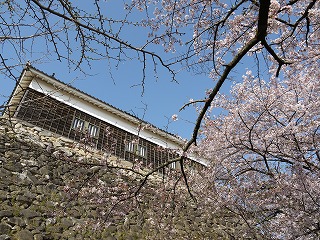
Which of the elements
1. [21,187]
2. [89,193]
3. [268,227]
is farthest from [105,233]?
[268,227]

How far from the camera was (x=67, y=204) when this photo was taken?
7270 mm

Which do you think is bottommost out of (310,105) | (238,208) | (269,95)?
(238,208)

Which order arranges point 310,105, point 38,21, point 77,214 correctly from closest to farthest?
point 38,21, point 310,105, point 77,214

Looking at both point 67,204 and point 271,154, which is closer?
point 271,154

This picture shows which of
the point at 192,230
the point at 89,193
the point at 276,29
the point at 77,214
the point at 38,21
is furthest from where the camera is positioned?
the point at 192,230

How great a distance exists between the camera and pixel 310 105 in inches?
194

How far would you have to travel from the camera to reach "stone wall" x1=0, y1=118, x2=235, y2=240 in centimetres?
615

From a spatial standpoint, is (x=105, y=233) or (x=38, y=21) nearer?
(x=38, y=21)

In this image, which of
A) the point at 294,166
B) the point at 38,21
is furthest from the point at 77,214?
the point at 38,21

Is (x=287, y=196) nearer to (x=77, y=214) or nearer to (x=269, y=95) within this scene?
(x=269, y=95)

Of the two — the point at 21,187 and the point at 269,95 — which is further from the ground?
the point at 269,95

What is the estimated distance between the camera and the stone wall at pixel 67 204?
615cm

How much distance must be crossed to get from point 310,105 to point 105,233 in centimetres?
563

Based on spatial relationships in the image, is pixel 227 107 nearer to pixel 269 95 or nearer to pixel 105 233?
pixel 269 95
